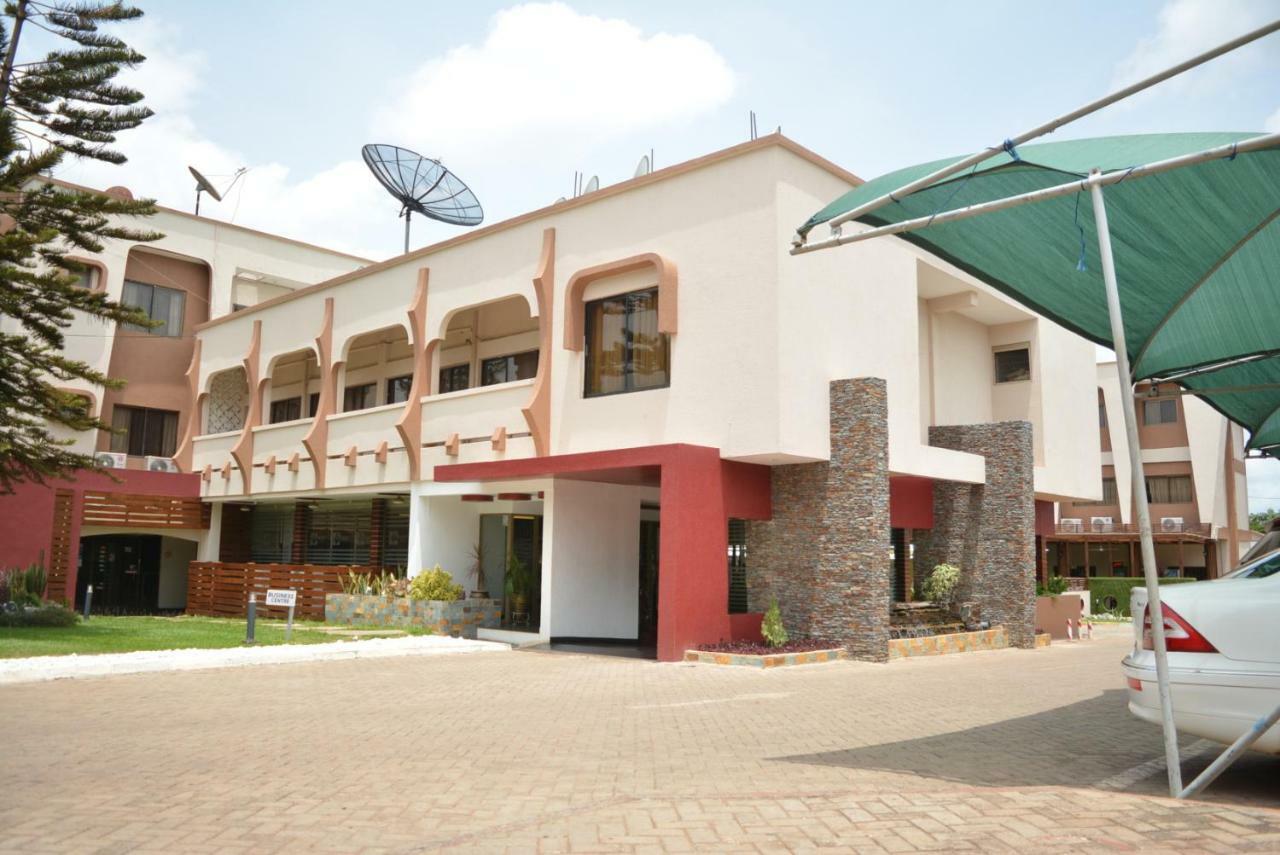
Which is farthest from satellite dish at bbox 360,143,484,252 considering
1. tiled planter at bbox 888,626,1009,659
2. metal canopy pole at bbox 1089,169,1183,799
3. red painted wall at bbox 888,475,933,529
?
metal canopy pole at bbox 1089,169,1183,799

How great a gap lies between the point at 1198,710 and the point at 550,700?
635 cm

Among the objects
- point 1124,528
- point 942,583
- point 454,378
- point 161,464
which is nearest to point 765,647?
point 942,583

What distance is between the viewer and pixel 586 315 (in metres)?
17.6

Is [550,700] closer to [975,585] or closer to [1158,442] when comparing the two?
[975,585]

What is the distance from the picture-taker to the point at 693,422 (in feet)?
51.1

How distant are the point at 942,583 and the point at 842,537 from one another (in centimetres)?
477

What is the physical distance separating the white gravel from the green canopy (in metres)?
9.61

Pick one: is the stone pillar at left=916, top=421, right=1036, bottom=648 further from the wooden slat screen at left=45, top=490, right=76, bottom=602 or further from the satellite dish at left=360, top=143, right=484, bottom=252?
the wooden slat screen at left=45, top=490, right=76, bottom=602

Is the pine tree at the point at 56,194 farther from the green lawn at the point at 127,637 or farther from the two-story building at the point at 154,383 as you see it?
the two-story building at the point at 154,383

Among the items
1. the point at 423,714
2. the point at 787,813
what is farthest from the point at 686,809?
the point at 423,714

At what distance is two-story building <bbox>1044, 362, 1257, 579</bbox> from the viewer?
37812 mm

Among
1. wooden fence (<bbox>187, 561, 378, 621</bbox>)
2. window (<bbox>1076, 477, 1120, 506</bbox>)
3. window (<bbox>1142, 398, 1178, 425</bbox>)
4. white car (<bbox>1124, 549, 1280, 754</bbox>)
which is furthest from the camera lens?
window (<bbox>1076, 477, 1120, 506</bbox>)

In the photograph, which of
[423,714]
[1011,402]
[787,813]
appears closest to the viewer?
[787,813]

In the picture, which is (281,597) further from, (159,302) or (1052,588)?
(159,302)
